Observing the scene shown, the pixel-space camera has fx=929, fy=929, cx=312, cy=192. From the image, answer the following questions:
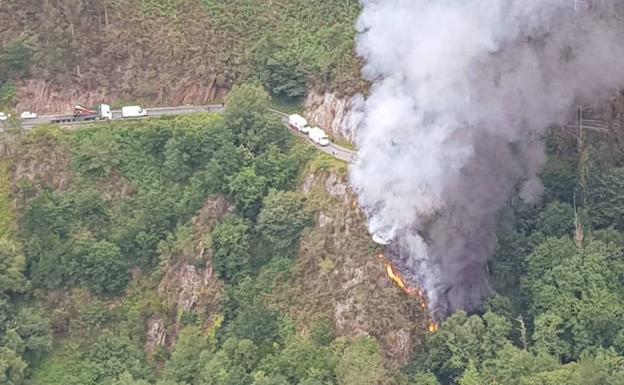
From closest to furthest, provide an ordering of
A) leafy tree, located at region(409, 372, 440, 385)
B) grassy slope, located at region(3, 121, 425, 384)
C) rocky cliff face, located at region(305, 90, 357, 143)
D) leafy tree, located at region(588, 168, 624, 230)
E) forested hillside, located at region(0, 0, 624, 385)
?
leafy tree, located at region(409, 372, 440, 385), forested hillside, located at region(0, 0, 624, 385), grassy slope, located at region(3, 121, 425, 384), leafy tree, located at region(588, 168, 624, 230), rocky cliff face, located at region(305, 90, 357, 143)

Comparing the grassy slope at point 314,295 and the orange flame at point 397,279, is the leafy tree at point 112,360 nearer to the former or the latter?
the grassy slope at point 314,295

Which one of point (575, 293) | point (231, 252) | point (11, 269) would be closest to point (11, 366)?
point (11, 269)

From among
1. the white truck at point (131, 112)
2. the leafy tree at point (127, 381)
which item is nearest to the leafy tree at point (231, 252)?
the leafy tree at point (127, 381)

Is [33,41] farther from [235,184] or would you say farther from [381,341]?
[381,341]

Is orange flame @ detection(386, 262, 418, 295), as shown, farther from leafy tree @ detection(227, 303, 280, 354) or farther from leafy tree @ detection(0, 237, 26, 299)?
leafy tree @ detection(0, 237, 26, 299)

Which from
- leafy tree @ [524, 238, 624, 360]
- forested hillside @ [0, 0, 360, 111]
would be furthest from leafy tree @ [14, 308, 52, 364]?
leafy tree @ [524, 238, 624, 360]

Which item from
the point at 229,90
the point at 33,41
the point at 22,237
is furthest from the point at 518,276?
the point at 33,41
